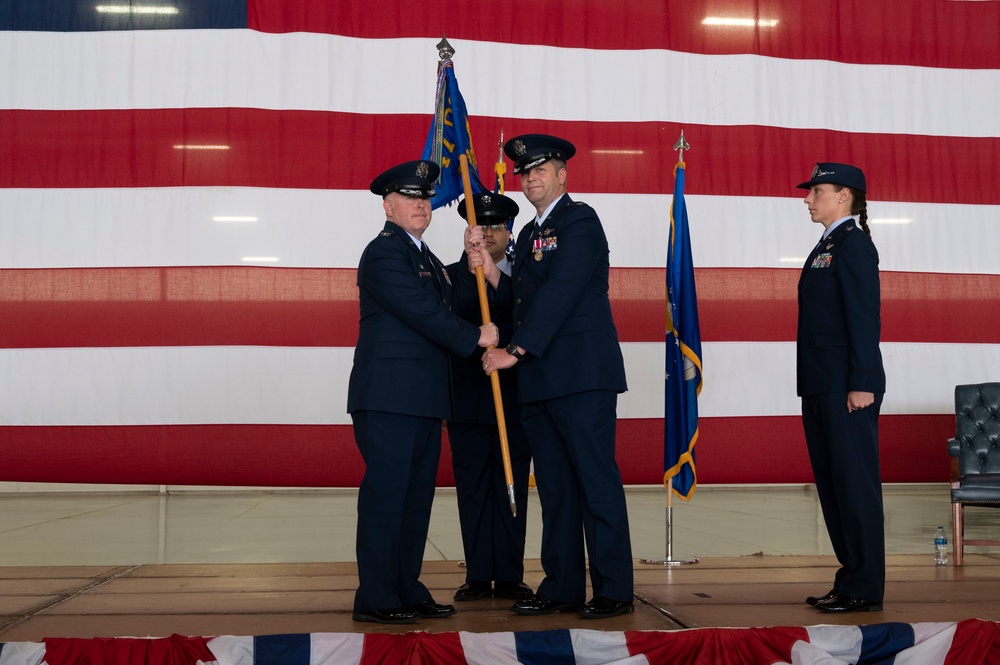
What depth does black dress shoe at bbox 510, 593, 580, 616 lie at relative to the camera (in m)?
2.82

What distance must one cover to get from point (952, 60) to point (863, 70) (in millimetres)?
499

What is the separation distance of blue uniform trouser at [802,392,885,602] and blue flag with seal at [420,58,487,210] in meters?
1.45

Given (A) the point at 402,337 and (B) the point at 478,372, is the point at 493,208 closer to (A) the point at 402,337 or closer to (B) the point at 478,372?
(B) the point at 478,372

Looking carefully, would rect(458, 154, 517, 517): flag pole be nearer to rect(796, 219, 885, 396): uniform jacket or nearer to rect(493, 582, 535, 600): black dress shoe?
rect(493, 582, 535, 600): black dress shoe

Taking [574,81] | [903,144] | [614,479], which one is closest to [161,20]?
[574,81]

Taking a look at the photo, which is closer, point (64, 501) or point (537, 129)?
point (537, 129)

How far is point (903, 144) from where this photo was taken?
4.95 metres

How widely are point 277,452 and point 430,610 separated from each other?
6.36 ft

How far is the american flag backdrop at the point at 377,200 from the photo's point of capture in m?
4.52

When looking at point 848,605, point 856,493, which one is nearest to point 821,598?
point 848,605

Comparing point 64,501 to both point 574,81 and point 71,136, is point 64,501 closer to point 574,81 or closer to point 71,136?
point 71,136

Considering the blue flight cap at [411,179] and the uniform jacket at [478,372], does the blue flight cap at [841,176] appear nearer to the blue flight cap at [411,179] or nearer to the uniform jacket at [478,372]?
the uniform jacket at [478,372]

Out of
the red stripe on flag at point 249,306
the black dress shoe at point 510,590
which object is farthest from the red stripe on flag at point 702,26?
the black dress shoe at point 510,590

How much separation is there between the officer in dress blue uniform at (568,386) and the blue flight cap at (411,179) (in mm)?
272
